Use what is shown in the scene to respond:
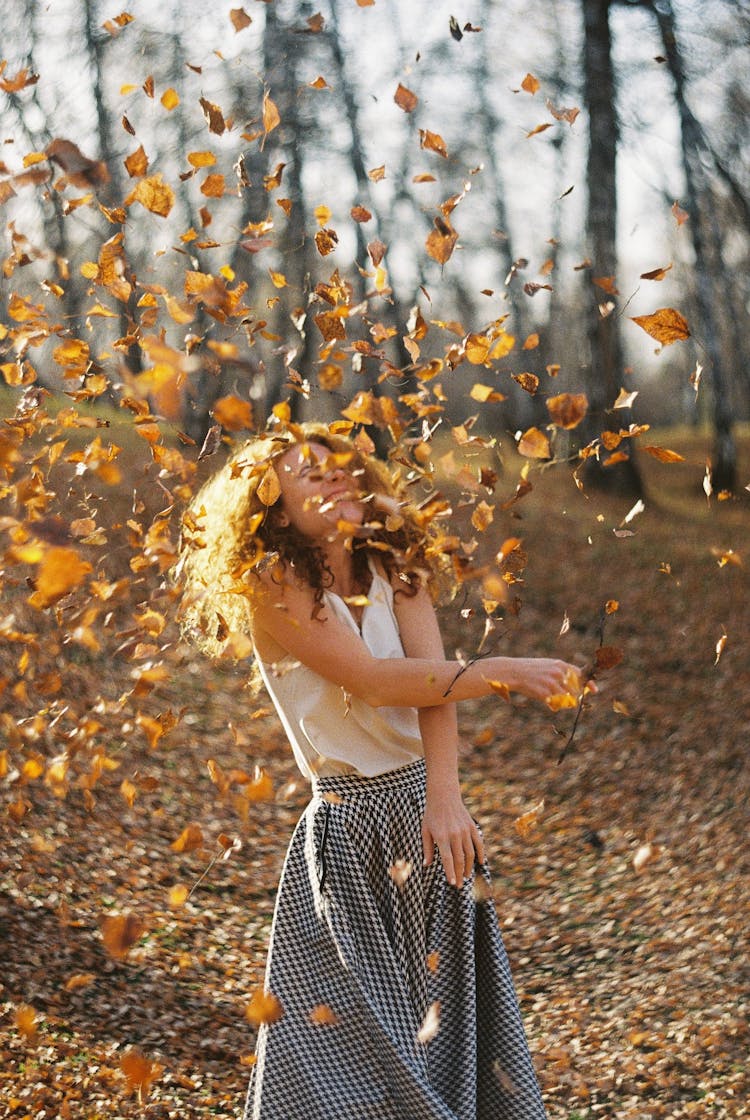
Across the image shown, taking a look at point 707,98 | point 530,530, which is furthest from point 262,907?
point 707,98

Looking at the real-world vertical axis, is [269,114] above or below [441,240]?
above

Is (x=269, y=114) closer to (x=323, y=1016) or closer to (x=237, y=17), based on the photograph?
(x=237, y=17)

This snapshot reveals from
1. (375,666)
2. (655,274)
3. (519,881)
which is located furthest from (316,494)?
(519,881)

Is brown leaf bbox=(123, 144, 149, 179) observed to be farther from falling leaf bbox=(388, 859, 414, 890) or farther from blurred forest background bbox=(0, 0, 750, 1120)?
falling leaf bbox=(388, 859, 414, 890)

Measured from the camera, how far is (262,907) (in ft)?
18.5

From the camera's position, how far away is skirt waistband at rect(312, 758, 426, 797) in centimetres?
259

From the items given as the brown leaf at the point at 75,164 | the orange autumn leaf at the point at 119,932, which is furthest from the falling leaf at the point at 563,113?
the orange autumn leaf at the point at 119,932

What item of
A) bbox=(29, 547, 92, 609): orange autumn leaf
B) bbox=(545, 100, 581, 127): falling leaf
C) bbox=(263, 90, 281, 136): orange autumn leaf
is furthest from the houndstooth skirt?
bbox=(545, 100, 581, 127): falling leaf

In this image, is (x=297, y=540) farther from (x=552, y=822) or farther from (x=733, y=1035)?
(x=552, y=822)

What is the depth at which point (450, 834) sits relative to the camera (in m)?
2.50

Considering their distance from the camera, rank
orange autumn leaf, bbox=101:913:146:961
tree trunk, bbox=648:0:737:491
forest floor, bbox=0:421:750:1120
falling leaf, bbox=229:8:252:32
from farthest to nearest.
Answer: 1. tree trunk, bbox=648:0:737:491
2. forest floor, bbox=0:421:750:1120
3. falling leaf, bbox=229:8:252:32
4. orange autumn leaf, bbox=101:913:146:961

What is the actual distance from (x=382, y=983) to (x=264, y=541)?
3.52ft

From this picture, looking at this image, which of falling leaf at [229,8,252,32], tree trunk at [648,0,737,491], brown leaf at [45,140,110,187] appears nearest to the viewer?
brown leaf at [45,140,110,187]

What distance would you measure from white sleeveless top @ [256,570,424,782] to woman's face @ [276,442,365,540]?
175 mm
